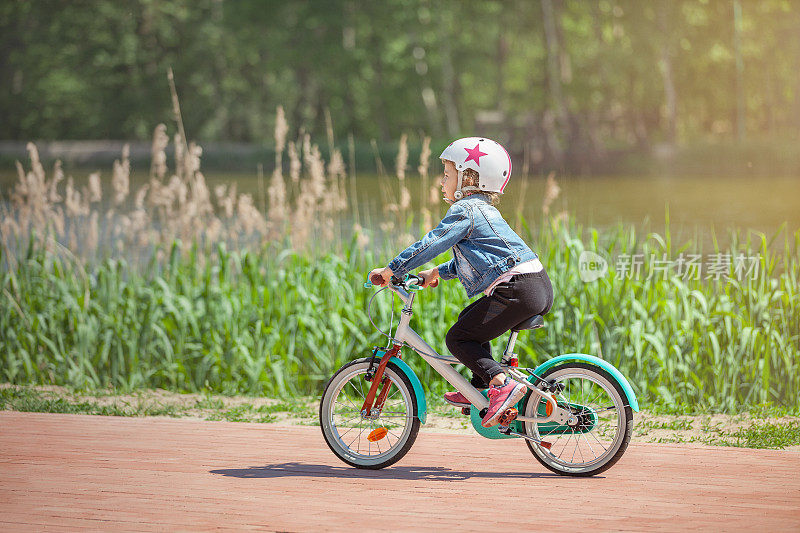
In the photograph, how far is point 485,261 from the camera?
4801 mm

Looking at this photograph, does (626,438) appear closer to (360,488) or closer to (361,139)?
(360,488)

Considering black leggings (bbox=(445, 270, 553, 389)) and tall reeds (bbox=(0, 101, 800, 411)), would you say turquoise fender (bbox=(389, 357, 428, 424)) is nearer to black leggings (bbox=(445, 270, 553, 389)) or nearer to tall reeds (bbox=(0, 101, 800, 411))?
black leggings (bbox=(445, 270, 553, 389))

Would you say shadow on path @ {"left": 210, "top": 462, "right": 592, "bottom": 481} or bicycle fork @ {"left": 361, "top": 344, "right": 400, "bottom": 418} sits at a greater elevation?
bicycle fork @ {"left": 361, "top": 344, "right": 400, "bottom": 418}

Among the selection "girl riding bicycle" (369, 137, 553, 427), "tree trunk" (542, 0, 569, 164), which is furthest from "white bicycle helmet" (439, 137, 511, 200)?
"tree trunk" (542, 0, 569, 164)

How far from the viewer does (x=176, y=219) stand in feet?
30.0

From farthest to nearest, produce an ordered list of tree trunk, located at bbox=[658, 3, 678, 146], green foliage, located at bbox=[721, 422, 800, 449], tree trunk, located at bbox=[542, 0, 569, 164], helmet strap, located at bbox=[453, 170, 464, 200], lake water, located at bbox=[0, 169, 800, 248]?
1. tree trunk, located at bbox=[658, 3, 678, 146]
2. tree trunk, located at bbox=[542, 0, 569, 164]
3. lake water, located at bbox=[0, 169, 800, 248]
4. green foliage, located at bbox=[721, 422, 800, 449]
5. helmet strap, located at bbox=[453, 170, 464, 200]

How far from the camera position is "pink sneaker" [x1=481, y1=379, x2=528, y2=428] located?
4.81 m

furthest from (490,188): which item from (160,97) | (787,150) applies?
(160,97)

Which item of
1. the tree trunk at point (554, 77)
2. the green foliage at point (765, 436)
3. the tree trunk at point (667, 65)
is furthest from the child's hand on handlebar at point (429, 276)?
the tree trunk at point (667, 65)

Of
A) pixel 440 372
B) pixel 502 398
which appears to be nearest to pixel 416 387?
pixel 440 372

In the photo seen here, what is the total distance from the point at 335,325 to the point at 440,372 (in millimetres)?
2688

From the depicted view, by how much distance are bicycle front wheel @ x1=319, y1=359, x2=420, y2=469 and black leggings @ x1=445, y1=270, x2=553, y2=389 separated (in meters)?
0.35

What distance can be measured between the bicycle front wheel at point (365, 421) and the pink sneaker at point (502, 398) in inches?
14.9

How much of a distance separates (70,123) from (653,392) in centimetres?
4486
